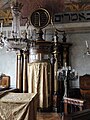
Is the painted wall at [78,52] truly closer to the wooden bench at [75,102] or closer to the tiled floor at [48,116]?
the tiled floor at [48,116]

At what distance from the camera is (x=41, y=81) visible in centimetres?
872

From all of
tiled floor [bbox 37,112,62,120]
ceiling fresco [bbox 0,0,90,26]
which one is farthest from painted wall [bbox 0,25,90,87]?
tiled floor [bbox 37,112,62,120]

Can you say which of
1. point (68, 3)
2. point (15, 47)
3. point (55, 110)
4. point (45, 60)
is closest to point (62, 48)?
point (45, 60)

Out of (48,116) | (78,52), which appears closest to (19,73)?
(48,116)

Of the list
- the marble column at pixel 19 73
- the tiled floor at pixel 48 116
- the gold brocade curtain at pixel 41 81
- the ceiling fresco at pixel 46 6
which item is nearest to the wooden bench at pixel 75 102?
the tiled floor at pixel 48 116

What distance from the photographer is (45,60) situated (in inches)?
348

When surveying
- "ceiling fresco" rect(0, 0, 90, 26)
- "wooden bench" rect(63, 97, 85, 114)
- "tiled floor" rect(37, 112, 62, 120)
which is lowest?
"tiled floor" rect(37, 112, 62, 120)

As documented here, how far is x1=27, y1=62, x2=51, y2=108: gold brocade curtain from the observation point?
28.6 ft

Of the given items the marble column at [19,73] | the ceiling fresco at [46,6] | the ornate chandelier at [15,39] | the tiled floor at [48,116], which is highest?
the ceiling fresco at [46,6]

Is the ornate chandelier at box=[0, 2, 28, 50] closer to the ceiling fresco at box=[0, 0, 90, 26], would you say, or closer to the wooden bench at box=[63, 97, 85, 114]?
the wooden bench at box=[63, 97, 85, 114]

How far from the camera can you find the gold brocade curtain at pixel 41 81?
8.70 m

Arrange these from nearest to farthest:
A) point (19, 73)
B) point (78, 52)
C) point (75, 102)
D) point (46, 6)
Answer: point (75, 102) → point (19, 73) → point (46, 6) → point (78, 52)

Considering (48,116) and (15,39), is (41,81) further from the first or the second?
(15,39)

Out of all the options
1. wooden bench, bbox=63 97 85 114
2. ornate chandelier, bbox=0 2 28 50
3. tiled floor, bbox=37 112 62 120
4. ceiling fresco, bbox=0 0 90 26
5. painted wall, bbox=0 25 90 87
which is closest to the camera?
wooden bench, bbox=63 97 85 114
